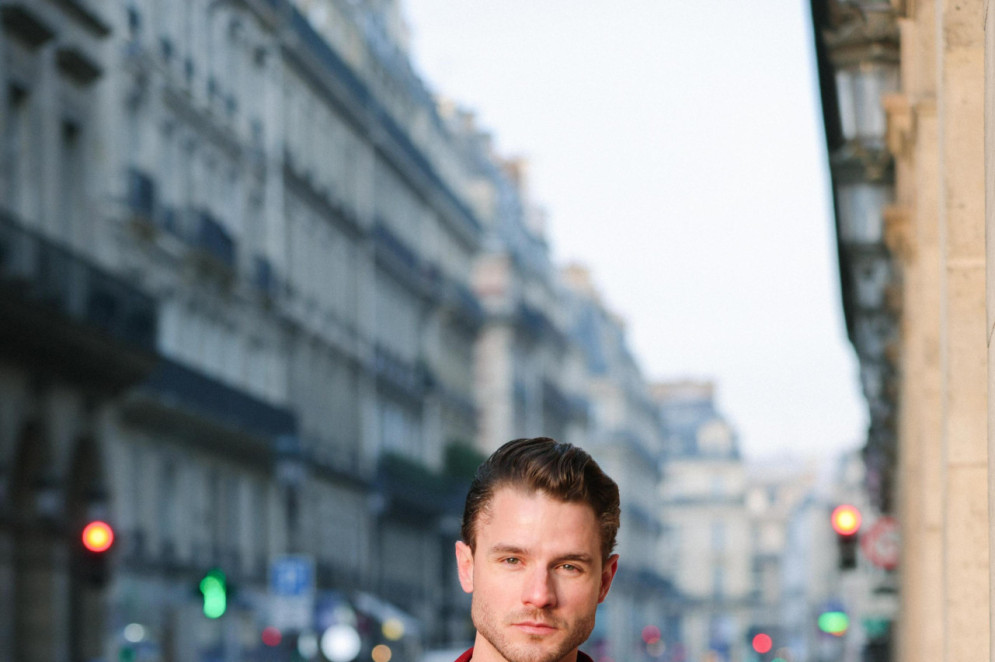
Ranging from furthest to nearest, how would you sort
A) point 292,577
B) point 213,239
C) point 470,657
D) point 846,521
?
point 213,239 < point 292,577 < point 846,521 < point 470,657

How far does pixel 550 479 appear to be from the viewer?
4207 mm

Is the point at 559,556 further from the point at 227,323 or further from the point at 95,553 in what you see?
the point at 227,323

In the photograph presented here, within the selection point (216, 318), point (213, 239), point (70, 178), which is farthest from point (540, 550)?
point (216, 318)

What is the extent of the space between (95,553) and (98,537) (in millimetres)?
145

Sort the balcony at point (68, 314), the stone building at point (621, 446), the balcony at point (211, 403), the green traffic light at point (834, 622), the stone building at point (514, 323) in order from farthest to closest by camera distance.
Result: 1. the stone building at point (621, 446)
2. the stone building at point (514, 323)
3. the balcony at point (211, 403)
4. the green traffic light at point (834, 622)
5. the balcony at point (68, 314)

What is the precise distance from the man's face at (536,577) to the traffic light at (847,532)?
975 inches

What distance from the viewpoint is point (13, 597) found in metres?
33.5

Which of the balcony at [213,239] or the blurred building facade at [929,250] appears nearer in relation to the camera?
the blurred building facade at [929,250]

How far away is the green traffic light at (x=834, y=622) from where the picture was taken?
126ft

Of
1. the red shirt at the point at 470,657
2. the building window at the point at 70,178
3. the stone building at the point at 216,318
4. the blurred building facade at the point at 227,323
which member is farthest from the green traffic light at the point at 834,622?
the red shirt at the point at 470,657

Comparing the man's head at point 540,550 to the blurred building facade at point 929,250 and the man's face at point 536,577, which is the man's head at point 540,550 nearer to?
the man's face at point 536,577

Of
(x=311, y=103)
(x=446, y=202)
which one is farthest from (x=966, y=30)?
(x=446, y=202)

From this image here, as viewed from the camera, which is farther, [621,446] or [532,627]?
[621,446]

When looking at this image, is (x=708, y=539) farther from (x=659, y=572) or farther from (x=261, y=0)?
(x=261, y=0)
